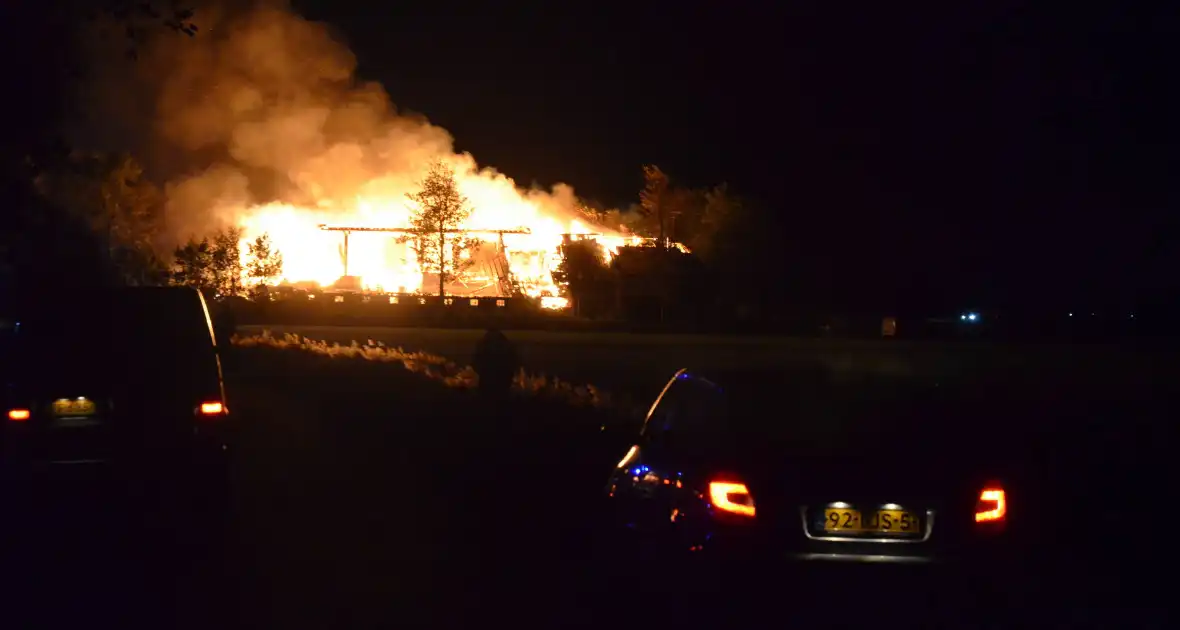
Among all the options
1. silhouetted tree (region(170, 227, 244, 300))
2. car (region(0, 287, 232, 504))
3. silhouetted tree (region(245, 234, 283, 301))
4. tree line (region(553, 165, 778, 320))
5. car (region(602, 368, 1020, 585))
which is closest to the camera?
car (region(602, 368, 1020, 585))

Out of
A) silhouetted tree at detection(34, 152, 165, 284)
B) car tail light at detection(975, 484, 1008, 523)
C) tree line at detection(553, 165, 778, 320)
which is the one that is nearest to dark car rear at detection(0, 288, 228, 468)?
car tail light at detection(975, 484, 1008, 523)

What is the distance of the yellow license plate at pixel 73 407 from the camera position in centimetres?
913

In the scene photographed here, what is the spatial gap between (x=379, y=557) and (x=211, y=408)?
2.14 metres

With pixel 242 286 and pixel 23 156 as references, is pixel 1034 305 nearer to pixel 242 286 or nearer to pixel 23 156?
pixel 23 156

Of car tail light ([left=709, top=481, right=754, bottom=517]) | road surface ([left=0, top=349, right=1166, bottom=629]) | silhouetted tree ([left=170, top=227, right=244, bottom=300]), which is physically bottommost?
road surface ([left=0, top=349, right=1166, bottom=629])

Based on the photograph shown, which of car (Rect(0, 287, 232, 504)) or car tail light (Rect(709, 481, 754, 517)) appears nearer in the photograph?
car tail light (Rect(709, 481, 754, 517))

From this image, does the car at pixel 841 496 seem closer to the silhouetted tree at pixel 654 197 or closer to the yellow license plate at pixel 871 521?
the yellow license plate at pixel 871 521

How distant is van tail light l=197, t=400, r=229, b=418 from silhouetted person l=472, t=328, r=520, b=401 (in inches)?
345

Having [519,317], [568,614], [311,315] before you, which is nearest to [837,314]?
[519,317]

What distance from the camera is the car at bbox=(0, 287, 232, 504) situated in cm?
911

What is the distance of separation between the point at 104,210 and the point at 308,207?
15.7 metres

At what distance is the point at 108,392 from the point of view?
9203mm

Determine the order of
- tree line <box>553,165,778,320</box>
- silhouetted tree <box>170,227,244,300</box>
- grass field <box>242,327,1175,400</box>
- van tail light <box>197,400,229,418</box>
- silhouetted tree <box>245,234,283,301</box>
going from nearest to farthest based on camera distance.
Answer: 1. van tail light <box>197,400,229,418</box>
2. grass field <box>242,327,1175,400</box>
3. tree line <box>553,165,778,320</box>
4. silhouetted tree <box>170,227,244,300</box>
5. silhouetted tree <box>245,234,283,301</box>

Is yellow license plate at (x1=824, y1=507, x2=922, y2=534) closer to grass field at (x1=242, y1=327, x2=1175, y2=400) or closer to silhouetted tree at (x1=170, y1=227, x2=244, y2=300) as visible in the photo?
grass field at (x1=242, y1=327, x2=1175, y2=400)
